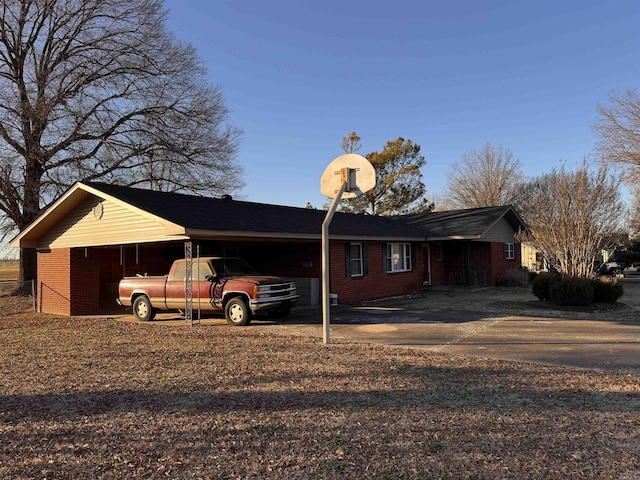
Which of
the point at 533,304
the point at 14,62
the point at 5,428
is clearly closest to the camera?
the point at 5,428

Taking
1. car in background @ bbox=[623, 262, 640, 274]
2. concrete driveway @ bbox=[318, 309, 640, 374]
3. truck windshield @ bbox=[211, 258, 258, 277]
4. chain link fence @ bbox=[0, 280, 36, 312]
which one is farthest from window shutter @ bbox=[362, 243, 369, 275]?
car in background @ bbox=[623, 262, 640, 274]

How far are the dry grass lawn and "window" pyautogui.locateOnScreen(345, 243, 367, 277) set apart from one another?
859 cm

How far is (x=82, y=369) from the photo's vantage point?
7.51m

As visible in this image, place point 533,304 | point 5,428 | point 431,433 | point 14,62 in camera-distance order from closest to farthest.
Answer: point 431,433
point 5,428
point 533,304
point 14,62

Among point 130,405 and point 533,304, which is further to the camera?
point 533,304

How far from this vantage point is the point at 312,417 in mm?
4984

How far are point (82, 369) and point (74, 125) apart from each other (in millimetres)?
17283

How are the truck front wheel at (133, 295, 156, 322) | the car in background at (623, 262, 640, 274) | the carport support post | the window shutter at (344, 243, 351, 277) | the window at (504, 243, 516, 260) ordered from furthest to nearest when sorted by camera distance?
the car in background at (623, 262, 640, 274) → the window at (504, 243, 516, 260) → the window shutter at (344, 243, 351, 277) → the truck front wheel at (133, 295, 156, 322) → the carport support post

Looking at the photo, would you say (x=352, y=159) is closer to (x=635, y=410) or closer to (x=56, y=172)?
(x=635, y=410)

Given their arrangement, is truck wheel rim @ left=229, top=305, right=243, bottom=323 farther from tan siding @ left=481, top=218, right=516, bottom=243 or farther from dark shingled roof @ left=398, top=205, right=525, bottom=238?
tan siding @ left=481, top=218, right=516, bottom=243

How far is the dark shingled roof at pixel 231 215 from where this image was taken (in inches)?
475

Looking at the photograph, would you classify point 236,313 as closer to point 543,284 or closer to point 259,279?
point 259,279

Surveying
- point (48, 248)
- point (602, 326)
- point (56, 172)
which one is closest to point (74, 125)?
point (56, 172)

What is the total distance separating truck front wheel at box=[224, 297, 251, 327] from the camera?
1176 centimetres
